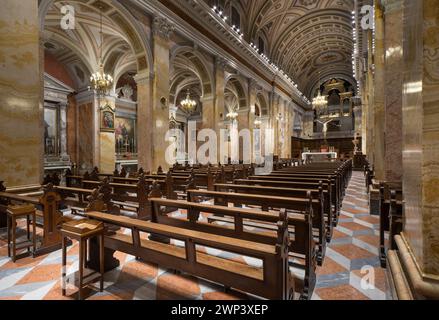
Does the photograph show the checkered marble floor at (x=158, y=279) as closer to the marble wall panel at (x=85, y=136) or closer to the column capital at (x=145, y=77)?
the column capital at (x=145, y=77)

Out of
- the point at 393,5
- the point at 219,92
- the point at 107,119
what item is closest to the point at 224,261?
the point at 393,5

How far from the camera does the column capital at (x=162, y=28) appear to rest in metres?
8.48

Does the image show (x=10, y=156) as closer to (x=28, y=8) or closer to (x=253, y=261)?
(x=28, y=8)

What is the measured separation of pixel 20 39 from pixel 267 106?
16147mm

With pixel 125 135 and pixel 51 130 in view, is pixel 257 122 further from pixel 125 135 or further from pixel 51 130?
pixel 51 130

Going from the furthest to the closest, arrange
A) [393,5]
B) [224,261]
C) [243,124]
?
[243,124] → [393,5] → [224,261]

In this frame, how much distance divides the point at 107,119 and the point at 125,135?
113 inches

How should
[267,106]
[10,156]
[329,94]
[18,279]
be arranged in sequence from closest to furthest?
1. [18,279]
2. [10,156]
3. [267,106]
4. [329,94]

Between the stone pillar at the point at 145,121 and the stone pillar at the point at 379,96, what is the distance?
22.0 feet

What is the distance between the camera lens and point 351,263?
2.82 metres

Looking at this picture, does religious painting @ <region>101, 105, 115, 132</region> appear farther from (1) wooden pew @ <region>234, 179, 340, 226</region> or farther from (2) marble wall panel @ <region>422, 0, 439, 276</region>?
(2) marble wall panel @ <region>422, 0, 439, 276</region>

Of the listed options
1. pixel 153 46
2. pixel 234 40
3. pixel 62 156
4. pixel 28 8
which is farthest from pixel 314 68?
pixel 28 8

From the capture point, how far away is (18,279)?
2.52 metres

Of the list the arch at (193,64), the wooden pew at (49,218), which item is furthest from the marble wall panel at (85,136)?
the wooden pew at (49,218)
